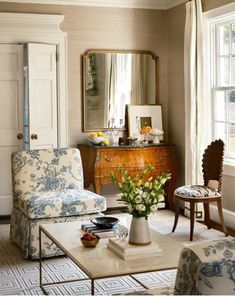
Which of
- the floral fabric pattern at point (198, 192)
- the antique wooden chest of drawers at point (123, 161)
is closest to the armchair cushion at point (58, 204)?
the floral fabric pattern at point (198, 192)

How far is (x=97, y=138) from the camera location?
247 inches

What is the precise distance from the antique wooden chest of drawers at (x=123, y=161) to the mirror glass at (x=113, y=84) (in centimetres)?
50

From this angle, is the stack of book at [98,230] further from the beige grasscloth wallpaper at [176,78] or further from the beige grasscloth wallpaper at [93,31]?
the beige grasscloth wallpaper at [176,78]

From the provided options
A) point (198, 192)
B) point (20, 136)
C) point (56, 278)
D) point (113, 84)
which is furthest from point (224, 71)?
point (56, 278)

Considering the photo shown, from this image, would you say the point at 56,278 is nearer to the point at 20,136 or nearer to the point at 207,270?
the point at 207,270

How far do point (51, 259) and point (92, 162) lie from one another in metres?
1.83

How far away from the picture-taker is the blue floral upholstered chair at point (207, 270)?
1708mm

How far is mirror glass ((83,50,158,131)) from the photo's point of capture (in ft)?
21.5

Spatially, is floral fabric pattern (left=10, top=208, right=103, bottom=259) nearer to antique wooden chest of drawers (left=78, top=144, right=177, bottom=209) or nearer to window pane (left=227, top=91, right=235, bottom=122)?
antique wooden chest of drawers (left=78, top=144, right=177, bottom=209)

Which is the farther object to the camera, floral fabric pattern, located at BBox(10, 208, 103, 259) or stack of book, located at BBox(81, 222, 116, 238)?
floral fabric pattern, located at BBox(10, 208, 103, 259)

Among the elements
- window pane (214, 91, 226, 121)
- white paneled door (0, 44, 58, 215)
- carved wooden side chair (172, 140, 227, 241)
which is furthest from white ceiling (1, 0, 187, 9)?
carved wooden side chair (172, 140, 227, 241)

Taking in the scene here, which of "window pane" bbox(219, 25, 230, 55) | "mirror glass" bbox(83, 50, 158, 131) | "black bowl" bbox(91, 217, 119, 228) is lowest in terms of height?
"black bowl" bbox(91, 217, 119, 228)

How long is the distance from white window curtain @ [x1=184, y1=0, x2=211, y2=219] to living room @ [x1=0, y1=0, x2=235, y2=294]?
61 millimetres

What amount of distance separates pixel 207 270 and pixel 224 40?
4628 mm
